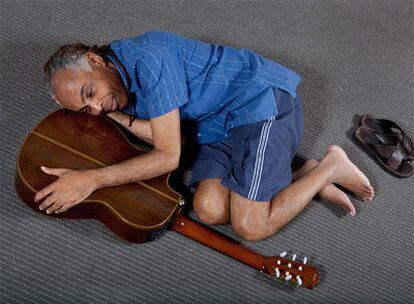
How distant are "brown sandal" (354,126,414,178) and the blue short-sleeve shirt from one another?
1.43ft

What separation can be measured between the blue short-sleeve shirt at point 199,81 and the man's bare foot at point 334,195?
11.6 inches

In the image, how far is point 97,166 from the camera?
1419 millimetres

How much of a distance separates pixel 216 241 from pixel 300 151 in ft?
1.69

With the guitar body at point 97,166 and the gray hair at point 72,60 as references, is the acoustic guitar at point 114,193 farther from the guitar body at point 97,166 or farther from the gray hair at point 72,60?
the gray hair at point 72,60

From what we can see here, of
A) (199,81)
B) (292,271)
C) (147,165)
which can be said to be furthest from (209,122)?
(292,271)

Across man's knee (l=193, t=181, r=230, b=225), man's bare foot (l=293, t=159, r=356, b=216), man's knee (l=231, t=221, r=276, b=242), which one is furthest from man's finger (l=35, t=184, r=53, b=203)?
man's bare foot (l=293, t=159, r=356, b=216)

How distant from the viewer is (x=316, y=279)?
4.80 ft

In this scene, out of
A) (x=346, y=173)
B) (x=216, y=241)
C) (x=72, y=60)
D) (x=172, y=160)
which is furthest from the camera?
(x=346, y=173)

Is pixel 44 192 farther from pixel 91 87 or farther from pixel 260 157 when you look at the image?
pixel 260 157

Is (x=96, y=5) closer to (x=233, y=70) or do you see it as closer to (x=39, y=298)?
(x=233, y=70)

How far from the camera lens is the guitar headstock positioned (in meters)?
1.43

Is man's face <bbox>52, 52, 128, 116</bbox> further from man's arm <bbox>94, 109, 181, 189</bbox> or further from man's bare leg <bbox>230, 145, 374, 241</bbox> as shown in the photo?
man's bare leg <bbox>230, 145, 374, 241</bbox>

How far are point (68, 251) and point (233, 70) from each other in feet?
2.44

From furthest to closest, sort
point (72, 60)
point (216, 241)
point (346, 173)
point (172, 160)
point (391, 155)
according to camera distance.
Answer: point (391, 155)
point (346, 173)
point (216, 241)
point (172, 160)
point (72, 60)
